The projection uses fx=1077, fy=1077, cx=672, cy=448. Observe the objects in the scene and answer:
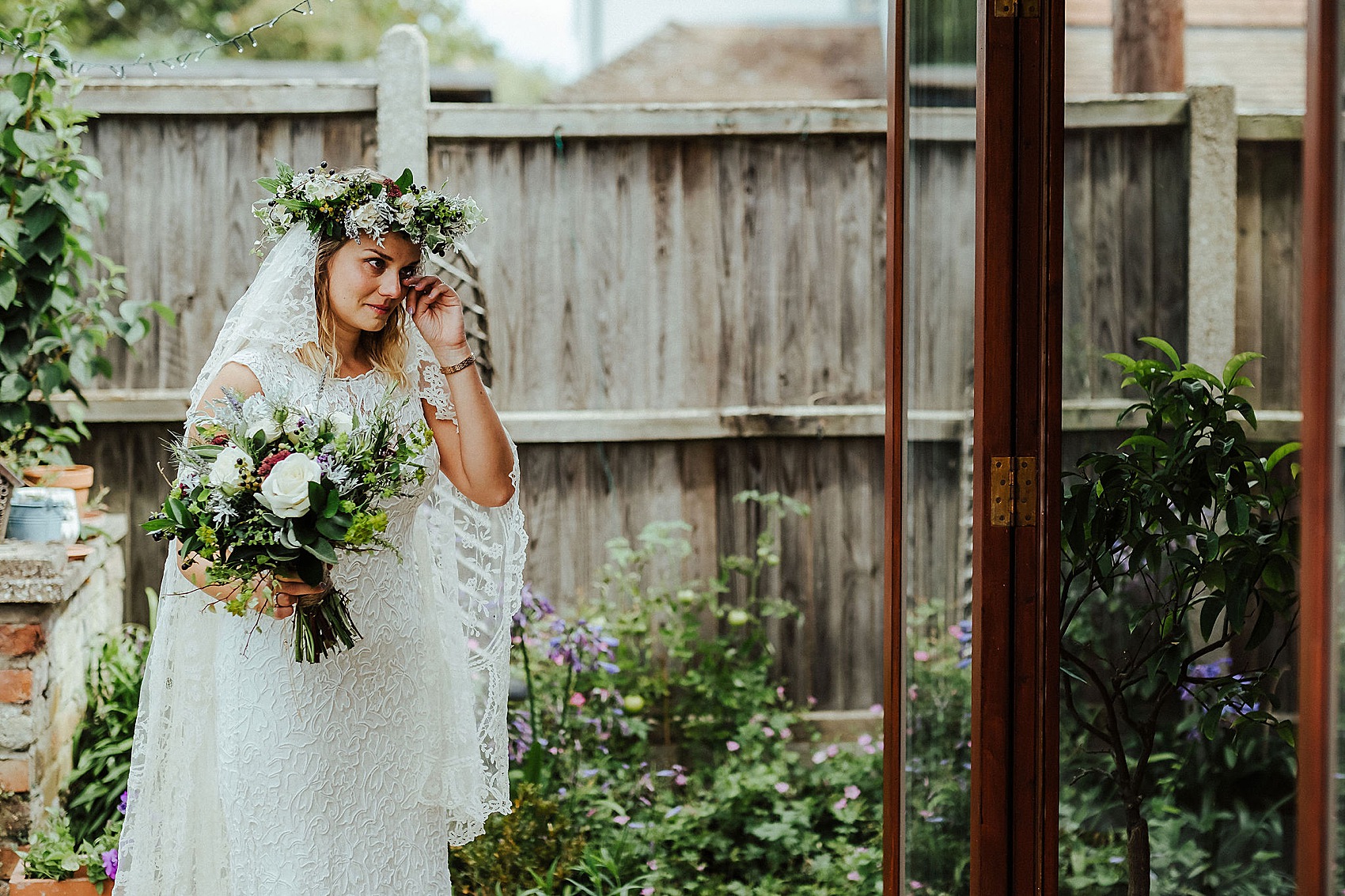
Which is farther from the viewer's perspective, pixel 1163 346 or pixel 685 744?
pixel 685 744

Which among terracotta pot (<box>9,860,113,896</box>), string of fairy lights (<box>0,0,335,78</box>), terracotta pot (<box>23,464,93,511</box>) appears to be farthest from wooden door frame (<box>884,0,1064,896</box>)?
terracotta pot (<box>23,464,93,511</box>)

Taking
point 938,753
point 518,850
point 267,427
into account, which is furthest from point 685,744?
point 267,427

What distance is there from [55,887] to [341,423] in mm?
1653

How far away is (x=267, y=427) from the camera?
70.8 inches

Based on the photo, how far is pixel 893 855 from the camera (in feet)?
7.43

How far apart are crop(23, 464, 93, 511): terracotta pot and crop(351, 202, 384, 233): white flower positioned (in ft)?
5.20

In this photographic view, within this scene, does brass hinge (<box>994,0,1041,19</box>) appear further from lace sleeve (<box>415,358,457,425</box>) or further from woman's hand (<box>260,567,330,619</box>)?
woman's hand (<box>260,567,330,619</box>)

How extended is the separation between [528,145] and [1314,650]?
Answer: 2.96 metres

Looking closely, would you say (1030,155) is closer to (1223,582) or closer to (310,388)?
(1223,582)

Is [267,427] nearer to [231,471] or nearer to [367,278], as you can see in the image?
[231,471]

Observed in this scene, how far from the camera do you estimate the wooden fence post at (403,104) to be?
3.45 metres

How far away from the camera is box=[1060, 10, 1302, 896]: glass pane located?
133cm

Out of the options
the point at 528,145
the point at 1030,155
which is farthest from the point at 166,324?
the point at 1030,155

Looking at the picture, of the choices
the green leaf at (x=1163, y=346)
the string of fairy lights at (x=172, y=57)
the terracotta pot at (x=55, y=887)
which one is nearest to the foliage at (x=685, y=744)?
the terracotta pot at (x=55, y=887)
